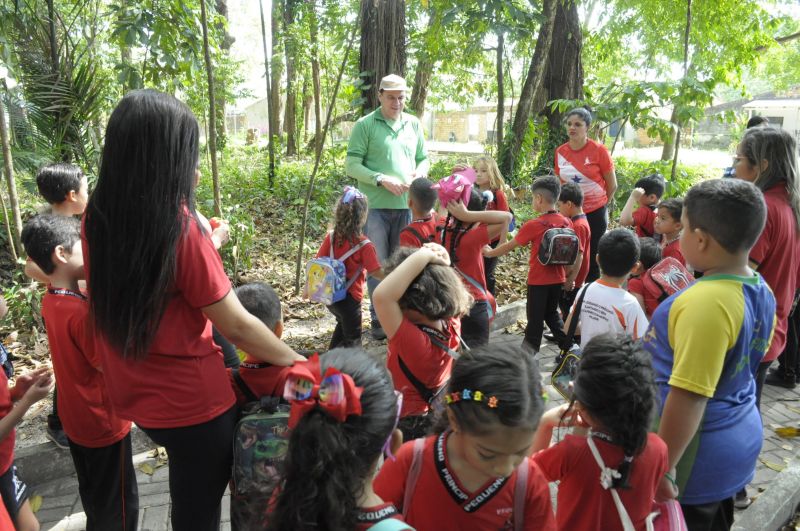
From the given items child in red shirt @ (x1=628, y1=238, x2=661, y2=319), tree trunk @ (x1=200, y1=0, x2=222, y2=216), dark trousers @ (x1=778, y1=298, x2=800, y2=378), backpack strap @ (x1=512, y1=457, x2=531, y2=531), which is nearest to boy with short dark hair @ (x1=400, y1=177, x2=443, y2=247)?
child in red shirt @ (x1=628, y1=238, x2=661, y2=319)

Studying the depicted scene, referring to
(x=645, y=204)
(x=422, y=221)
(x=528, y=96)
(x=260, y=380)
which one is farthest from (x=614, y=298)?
(x=528, y=96)

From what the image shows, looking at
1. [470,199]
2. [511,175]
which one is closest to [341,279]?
[470,199]

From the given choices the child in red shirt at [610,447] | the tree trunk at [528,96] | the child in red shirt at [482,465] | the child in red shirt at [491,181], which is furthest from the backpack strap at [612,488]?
the tree trunk at [528,96]

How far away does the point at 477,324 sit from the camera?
3.92m

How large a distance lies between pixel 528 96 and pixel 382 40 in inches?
160

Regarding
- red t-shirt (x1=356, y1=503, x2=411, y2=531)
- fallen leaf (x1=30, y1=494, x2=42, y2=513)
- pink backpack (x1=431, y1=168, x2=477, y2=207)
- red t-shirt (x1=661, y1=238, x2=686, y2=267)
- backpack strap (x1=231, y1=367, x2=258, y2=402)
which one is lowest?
fallen leaf (x1=30, y1=494, x2=42, y2=513)

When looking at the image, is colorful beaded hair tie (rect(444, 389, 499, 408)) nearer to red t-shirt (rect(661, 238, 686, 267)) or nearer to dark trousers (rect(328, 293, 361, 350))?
dark trousers (rect(328, 293, 361, 350))

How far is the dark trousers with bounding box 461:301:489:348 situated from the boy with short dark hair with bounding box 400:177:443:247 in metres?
0.58

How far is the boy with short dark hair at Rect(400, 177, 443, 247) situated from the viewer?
13.2ft

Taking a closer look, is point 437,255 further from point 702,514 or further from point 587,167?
point 587,167

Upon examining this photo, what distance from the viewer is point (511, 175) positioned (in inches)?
418

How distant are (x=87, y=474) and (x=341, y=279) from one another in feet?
6.80

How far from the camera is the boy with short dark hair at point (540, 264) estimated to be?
458cm

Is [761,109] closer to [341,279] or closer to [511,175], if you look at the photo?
[511,175]
